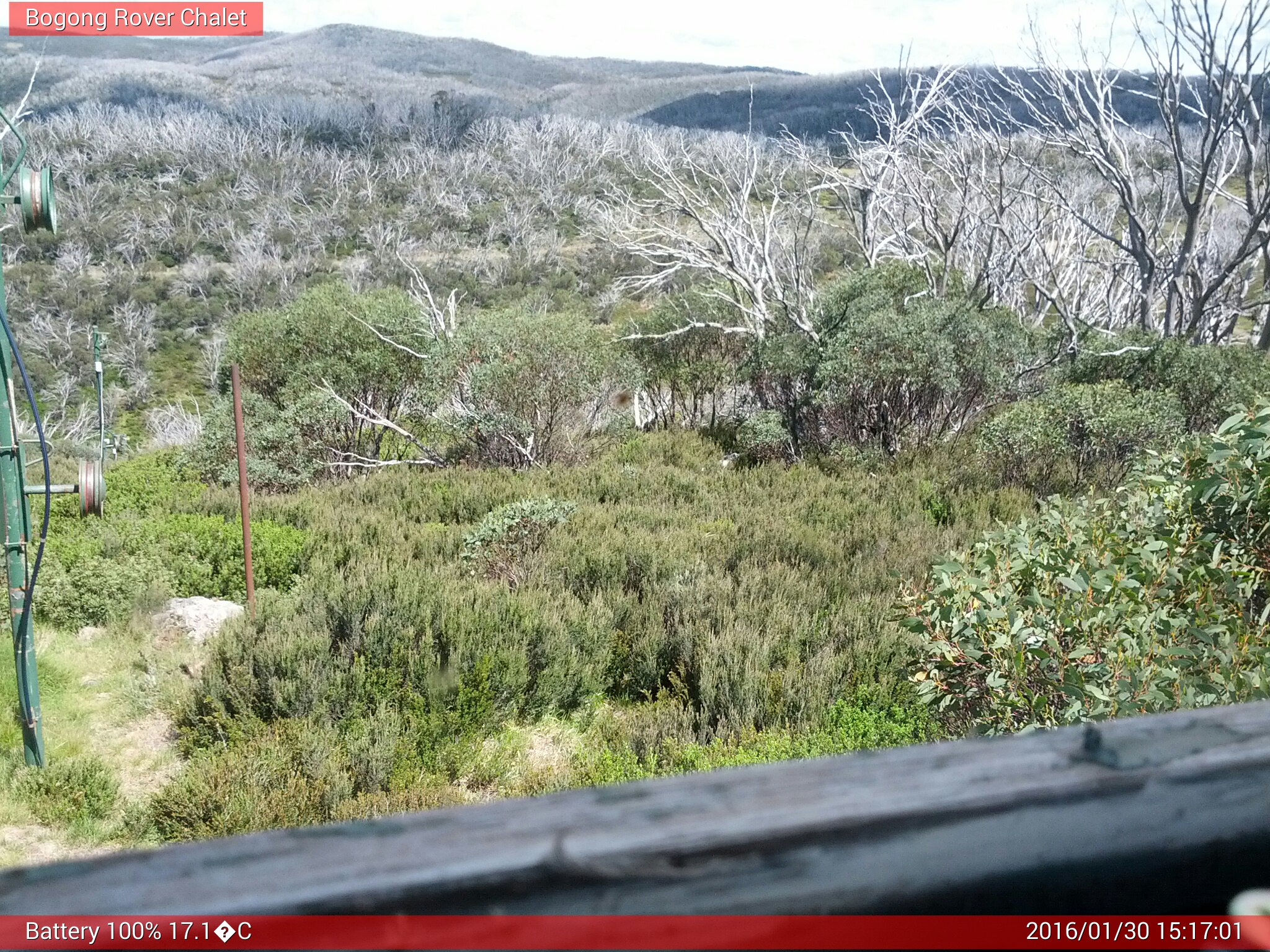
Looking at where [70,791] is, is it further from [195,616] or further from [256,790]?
[195,616]

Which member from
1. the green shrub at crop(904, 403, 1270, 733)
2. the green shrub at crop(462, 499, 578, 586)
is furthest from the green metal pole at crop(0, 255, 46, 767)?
the green shrub at crop(904, 403, 1270, 733)

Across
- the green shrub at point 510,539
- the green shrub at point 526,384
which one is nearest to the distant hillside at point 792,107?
the green shrub at point 526,384

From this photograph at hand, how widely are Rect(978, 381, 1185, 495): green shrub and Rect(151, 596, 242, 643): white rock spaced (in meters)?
7.25

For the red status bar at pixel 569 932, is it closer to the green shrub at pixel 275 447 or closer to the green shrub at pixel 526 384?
the green shrub at pixel 526 384

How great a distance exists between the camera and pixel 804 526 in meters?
7.84

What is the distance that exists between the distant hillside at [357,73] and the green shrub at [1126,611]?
6375 centimetres

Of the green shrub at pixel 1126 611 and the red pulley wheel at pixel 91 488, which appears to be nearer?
the green shrub at pixel 1126 611

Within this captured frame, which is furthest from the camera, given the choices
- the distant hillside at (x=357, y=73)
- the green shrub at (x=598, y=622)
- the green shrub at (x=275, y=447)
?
the distant hillside at (x=357, y=73)

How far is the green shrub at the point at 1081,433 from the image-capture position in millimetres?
8508

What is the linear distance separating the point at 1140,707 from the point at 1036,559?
776 mm

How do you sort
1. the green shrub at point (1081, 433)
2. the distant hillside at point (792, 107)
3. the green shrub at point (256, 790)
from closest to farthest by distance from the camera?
the green shrub at point (256, 790) → the green shrub at point (1081, 433) → the distant hillside at point (792, 107)

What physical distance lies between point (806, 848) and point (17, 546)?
15.7 ft

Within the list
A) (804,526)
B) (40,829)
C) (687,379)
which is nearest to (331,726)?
(40,829)

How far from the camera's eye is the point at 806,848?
62 centimetres
